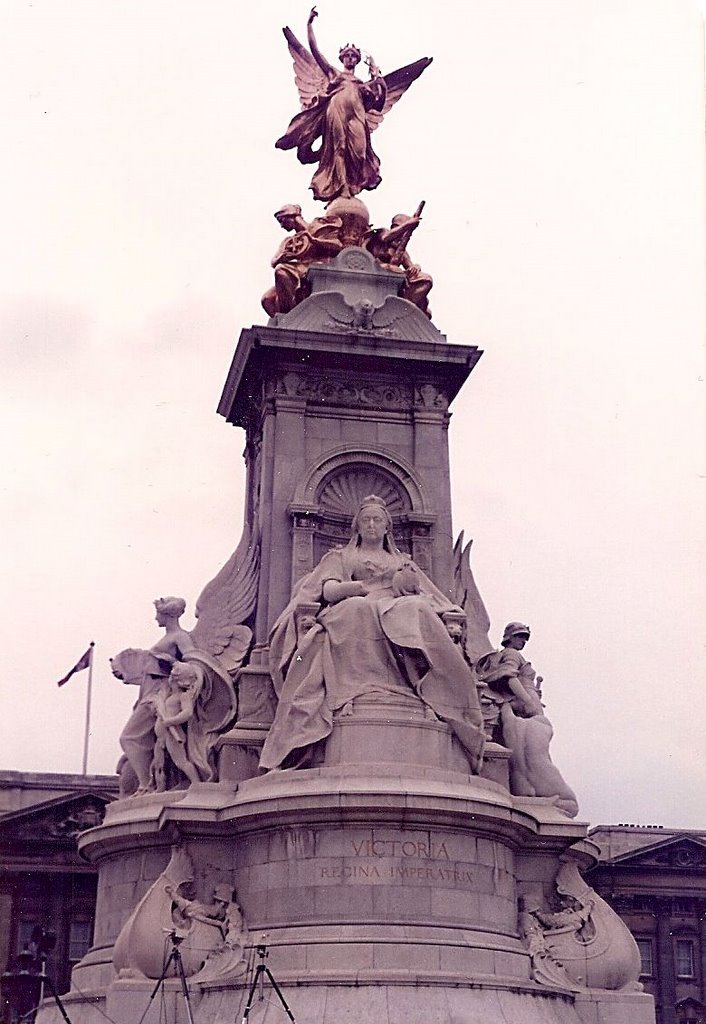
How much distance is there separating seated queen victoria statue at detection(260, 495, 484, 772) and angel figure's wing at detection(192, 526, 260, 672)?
1.63m

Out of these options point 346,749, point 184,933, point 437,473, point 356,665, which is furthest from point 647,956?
point 184,933

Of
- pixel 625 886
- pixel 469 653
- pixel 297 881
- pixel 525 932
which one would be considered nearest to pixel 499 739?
pixel 469 653

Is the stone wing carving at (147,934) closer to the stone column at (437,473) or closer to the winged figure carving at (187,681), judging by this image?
the winged figure carving at (187,681)

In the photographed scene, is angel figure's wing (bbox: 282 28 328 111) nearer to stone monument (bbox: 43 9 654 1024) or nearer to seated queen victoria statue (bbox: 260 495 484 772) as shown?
stone monument (bbox: 43 9 654 1024)

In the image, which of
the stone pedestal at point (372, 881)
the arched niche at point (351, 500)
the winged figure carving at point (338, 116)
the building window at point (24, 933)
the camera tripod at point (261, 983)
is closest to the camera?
the camera tripod at point (261, 983)

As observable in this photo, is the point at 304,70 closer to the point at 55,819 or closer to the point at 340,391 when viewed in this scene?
the point at 340,391

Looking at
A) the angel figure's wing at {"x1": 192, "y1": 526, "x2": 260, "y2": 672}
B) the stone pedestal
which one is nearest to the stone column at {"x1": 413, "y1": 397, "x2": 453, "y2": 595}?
the angel figure's wing at {"x1": 192, "y1": 526, "x2": 260, "y2": 672}

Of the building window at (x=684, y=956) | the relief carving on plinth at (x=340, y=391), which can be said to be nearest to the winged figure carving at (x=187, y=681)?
the relief carving on plinth at (x=340, y=391)

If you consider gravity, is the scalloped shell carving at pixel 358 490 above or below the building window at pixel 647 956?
above

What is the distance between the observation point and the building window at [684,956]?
5006 centimetres

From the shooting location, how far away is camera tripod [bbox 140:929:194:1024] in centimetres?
2038

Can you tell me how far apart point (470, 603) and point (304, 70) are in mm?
11716

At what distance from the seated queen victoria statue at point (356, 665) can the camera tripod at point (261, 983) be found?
3112 mm

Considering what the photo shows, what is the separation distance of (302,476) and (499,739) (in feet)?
18.6
